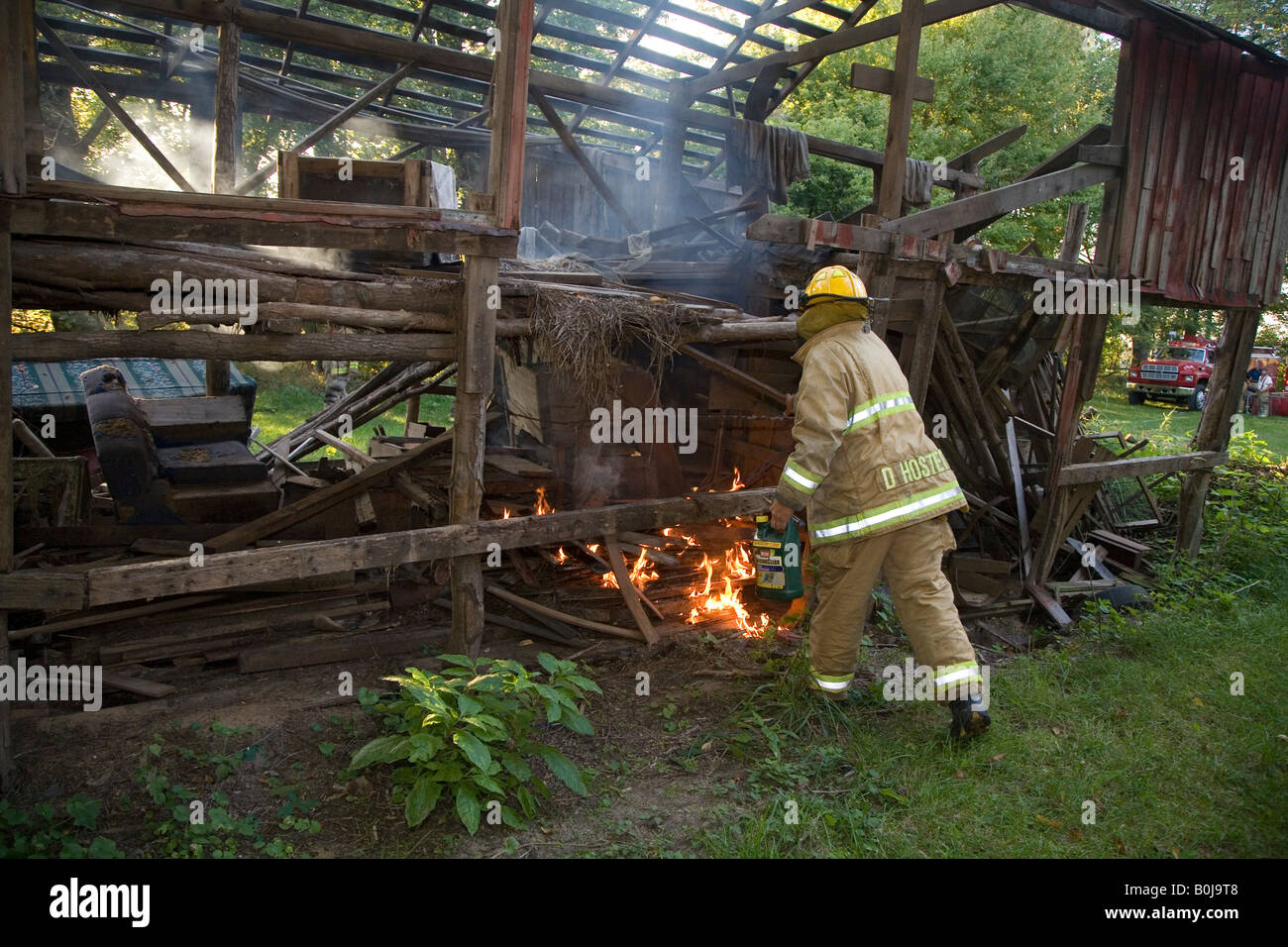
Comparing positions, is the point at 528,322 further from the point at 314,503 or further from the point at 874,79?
the point at 874,79

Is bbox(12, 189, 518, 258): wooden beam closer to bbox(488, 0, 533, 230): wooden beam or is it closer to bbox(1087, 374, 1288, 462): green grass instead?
bbox(488, 0, 533, 230): wooden beam

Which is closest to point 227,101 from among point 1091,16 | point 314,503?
point 314,503

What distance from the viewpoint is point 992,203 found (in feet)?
23.9

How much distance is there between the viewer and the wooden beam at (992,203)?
23.0 feet

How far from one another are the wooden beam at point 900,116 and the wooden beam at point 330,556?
9.32 ft

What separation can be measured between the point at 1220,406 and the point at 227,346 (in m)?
11.1

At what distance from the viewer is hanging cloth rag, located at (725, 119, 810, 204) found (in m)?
10.2

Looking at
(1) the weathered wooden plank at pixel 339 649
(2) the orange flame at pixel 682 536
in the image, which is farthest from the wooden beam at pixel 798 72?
(1) the weathered wooden plank at pixel 339 649

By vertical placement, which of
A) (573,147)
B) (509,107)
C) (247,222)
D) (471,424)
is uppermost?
(573,147)

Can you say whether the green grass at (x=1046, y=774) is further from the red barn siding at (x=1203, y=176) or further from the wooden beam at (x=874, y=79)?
the wooden beam at (x=874, y=79)

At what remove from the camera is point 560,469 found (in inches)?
311

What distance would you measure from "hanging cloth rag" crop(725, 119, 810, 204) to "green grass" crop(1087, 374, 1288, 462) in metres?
8.06
